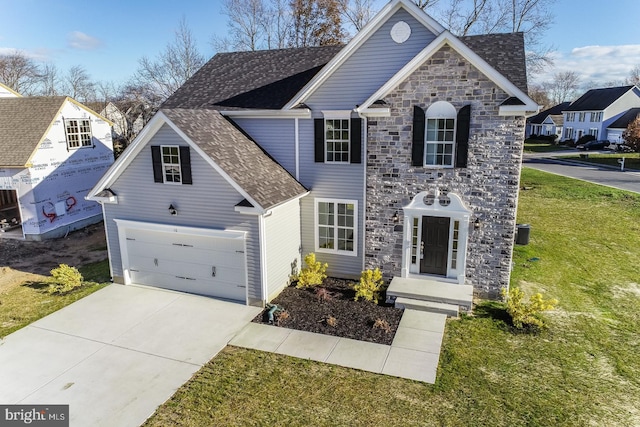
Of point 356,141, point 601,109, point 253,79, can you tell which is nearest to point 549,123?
point 601,109

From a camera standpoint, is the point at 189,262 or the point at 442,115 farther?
the point at 189,262

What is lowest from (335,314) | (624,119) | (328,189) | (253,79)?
(335,314)

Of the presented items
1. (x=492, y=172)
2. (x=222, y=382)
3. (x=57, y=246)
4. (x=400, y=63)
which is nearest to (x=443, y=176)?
(x=492, y=172)

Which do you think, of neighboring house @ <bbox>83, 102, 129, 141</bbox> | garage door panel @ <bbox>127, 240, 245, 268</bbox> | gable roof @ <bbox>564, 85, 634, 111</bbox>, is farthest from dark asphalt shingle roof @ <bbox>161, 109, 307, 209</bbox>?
gable roof @ <bbox>564, 85, 634, 111</bbox>

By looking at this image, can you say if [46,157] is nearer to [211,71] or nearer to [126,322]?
[211,71]

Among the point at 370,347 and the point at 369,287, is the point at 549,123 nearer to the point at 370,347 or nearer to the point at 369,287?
the point at 369,287

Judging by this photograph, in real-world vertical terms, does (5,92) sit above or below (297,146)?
above

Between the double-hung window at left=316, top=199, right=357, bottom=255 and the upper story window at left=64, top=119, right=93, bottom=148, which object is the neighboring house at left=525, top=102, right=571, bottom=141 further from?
the upper story window at left=64, top=119, right=93, bottom=148
